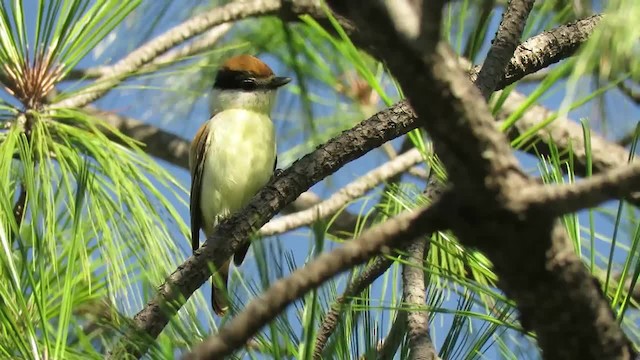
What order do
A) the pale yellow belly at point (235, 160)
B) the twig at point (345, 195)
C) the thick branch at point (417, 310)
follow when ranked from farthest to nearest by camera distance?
the pale yellow belly at point (235, 160) < the twig at point (345, 195) < the thick branch at point (417, 310)

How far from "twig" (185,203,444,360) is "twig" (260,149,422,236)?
1.52 meters

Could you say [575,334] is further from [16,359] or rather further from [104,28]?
[104,28]

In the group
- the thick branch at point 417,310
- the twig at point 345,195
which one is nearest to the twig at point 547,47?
the thick branch at point 417,310

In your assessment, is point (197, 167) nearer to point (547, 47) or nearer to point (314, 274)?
point (547, 47)

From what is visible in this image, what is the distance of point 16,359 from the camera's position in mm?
1243

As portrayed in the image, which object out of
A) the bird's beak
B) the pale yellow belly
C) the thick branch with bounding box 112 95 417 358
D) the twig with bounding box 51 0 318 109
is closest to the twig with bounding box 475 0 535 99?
the thick branch with bounding box 112 95 417 358

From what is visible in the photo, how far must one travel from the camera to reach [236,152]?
9.75 feet

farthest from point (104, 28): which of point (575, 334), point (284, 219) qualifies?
point (575, 334)

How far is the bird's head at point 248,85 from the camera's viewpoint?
317 centimetres

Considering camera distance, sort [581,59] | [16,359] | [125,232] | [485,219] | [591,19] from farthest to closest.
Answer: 1. [125,232]
2. [591,19]
3. [16,359]
4. [581,59]
5. [485,219]

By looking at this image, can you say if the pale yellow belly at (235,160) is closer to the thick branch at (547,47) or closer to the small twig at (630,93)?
the small twig at (630,93)

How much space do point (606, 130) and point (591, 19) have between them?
1.45 m

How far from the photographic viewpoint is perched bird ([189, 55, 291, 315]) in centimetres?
297

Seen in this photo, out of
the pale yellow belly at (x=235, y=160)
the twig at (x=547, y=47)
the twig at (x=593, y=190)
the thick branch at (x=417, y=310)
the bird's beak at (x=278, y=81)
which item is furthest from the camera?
the bird's beak at (x=278, y=81)
